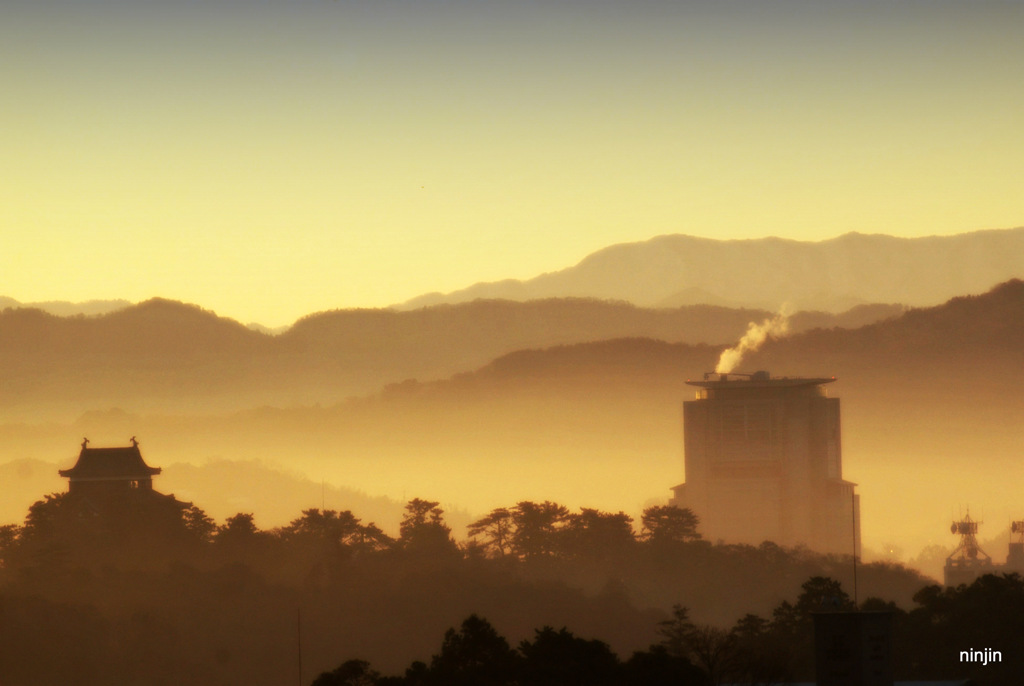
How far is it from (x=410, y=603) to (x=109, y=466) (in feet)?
154

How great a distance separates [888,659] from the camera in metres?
70.8

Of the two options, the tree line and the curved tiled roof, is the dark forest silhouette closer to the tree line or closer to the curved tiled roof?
the tree line

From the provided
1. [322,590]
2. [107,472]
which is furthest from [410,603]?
[107,472]

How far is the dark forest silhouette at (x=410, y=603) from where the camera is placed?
94.9 m

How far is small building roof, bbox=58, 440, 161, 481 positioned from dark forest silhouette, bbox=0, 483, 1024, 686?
12.4ft

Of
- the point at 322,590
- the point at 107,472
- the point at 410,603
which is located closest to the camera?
the point at 410,603

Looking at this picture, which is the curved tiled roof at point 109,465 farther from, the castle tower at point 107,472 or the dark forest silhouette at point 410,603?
the dark forest silhouette at point 410,603

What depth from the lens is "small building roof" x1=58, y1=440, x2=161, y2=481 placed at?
176m

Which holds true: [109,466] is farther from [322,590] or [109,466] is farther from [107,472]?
[322,590]

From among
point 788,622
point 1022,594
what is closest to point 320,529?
point 788,622

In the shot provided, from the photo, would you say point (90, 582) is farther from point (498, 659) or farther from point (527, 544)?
point (498, 659)

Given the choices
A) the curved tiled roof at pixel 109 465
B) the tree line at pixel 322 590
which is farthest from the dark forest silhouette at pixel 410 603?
the curved tiled roof at pixel 109 465

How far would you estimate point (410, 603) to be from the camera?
154125 mm

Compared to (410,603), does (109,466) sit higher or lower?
higher
